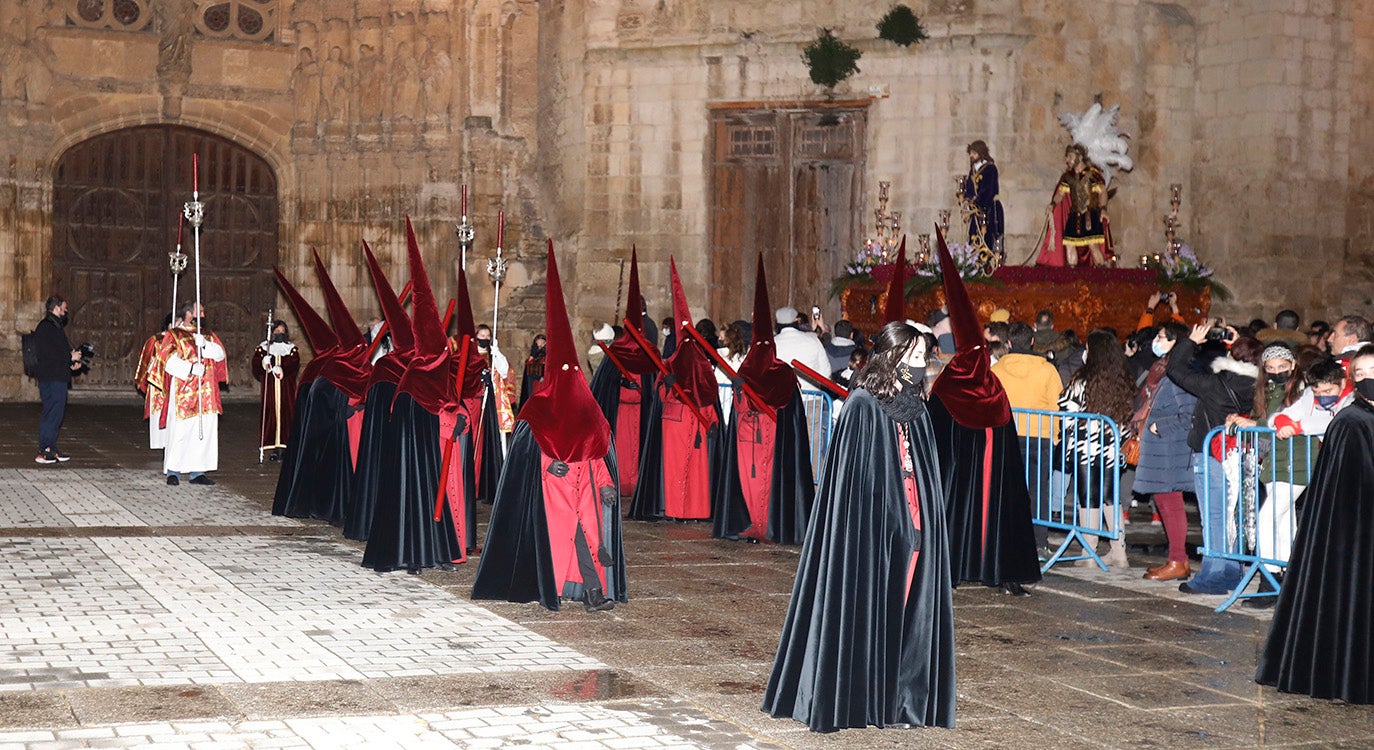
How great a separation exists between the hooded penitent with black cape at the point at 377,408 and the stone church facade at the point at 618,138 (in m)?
10.6

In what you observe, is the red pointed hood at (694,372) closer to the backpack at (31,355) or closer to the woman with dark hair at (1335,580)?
the woman with dark hair at (1335,580)

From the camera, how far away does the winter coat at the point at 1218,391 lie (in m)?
9.15

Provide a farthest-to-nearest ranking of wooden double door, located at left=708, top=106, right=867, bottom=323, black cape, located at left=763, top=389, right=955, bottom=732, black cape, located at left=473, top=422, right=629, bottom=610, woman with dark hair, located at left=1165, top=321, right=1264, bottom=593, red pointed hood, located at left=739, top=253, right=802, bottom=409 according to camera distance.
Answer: wooden double door, located at left=708, top=106, right=867, bottom=323
red pointed hood, located at left=739, top=253, right=802, bottom=409
woman with dark hair, located at left=1165, top=321, right=1264, bottom=593
black cape, located at left=473, top=422, right=629, bottom=610
black cape, located at left=763, top=389, right=955, bottom=732

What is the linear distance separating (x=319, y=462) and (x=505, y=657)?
5223 millimetres

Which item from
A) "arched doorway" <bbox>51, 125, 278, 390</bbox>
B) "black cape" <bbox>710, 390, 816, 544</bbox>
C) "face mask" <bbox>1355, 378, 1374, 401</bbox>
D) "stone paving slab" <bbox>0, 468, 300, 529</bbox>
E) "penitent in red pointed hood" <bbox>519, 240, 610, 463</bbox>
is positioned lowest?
"stone paving slab" <bbox>0, 468, 300, 529</bbox>

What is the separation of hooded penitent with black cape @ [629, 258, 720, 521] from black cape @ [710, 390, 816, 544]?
0.51m

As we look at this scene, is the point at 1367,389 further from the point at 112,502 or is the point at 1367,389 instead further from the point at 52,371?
the point at 52,371

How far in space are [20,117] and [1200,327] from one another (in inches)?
725

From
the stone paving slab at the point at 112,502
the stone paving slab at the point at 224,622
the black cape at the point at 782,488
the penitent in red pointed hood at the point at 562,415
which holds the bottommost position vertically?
the stone paving slab at the point at 224,622

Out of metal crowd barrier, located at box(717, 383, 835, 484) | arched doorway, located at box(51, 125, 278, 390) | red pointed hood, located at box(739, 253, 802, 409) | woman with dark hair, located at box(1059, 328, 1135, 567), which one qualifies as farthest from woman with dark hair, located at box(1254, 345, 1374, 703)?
arched doorway, located at box(51, 125, 278, 390)

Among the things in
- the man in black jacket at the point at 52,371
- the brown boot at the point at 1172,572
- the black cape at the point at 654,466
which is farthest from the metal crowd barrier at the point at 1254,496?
the man in black jacket at the point at 52,371

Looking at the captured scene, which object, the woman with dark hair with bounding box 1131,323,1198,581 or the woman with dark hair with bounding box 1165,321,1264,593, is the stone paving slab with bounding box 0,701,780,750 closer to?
the woman with dark hair with bounding box 1165,321,1264,593

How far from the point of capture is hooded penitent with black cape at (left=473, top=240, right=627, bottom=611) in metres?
8.33

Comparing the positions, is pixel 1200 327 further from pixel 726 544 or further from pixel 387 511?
pixel 387 511
